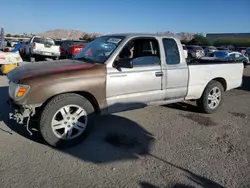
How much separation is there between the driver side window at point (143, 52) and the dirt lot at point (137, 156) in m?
1.32

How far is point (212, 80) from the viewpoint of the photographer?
5707mm

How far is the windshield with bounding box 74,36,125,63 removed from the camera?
4273 mm

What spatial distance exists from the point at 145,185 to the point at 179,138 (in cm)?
165

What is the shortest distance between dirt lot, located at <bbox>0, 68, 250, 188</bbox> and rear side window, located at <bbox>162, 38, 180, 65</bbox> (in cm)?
131

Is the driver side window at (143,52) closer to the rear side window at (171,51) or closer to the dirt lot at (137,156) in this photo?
the rear side window at (171,51)

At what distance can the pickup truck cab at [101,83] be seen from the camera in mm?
3574

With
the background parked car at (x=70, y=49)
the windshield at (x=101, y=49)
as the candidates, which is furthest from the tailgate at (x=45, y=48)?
the windshield at (x=101, y=49)

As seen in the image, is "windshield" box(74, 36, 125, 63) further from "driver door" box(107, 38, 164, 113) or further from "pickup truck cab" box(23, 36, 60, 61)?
"pickup truck cab" box(23, 36, 60, 61)

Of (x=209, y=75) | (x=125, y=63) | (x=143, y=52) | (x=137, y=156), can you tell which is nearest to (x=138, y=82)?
(x=125, y=63)

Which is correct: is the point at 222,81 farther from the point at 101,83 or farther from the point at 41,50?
the point at 41,50

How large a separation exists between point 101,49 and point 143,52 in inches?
35.8

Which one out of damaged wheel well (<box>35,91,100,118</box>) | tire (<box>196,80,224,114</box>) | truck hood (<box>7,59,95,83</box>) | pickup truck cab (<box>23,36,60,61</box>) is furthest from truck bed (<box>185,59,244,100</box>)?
pickup truck cab (<box>23,36,60,61</box>)

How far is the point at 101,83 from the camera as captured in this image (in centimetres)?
394

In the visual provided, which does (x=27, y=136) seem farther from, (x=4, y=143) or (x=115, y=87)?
(x=115, y=87)
